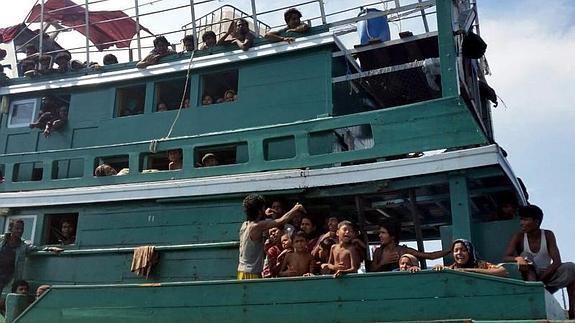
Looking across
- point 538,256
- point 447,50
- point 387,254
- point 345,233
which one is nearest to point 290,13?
point 447,50

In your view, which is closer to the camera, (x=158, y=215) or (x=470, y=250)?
(x=470, y=250)

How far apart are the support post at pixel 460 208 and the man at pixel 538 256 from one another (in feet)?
1.51

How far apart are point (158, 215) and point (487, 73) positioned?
5.35 m

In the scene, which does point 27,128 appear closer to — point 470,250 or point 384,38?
point 384,38

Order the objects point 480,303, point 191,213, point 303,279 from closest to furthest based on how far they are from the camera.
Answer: point 480,303
point 303,279
point 191,213

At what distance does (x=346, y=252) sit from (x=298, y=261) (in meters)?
0.63

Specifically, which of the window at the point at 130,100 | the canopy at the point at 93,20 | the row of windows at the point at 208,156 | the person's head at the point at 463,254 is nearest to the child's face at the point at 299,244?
the row of windows at the point at 208,156

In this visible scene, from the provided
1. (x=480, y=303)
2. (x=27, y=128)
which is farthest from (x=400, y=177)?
(x=27, y=128)

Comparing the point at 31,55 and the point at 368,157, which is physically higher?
the point at 31,55

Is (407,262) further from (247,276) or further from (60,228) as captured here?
(60,228)

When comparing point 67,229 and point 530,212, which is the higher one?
point 67,229

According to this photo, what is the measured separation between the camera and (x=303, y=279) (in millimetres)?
5762

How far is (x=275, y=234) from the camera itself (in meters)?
6.71

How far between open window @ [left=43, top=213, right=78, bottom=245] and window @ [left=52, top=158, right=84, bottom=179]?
60 cm
